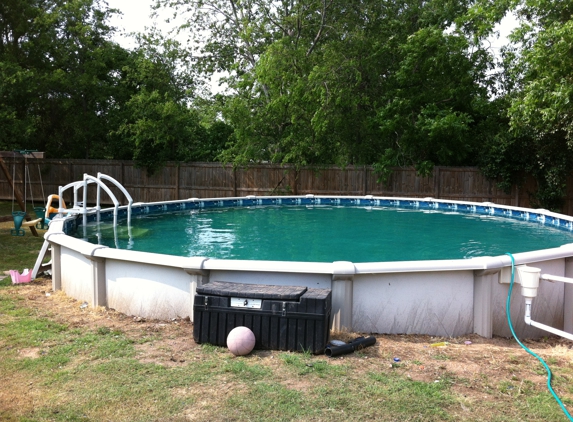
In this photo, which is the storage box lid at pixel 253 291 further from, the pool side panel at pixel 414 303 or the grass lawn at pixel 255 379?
the pool side panel at pixel 414 303

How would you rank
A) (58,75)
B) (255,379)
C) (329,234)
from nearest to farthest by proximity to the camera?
(255,379), (329,234), (58,75)

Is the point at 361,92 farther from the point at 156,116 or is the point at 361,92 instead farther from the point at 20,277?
the point at 20,277

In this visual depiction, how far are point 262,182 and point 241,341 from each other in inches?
600

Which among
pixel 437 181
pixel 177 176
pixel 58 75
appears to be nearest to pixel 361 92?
pixel 437 181

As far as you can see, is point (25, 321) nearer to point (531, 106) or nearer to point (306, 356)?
point (306, 356)

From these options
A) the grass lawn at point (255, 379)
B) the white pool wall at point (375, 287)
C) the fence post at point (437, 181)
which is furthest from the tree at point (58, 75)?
the grass lawn at point (255, 379)

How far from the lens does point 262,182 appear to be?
19.3 m

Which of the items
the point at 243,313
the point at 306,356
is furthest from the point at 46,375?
the point at 306,356

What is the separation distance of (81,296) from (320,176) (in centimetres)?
1352

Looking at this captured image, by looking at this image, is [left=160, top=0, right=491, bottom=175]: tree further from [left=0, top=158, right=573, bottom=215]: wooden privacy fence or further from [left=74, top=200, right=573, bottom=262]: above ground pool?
[left=74, top=200, right=573, bottom=262]: above ground pool

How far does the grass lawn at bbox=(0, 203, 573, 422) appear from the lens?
324 centimetres

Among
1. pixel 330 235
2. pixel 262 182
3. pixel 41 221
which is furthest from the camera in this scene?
pixel 262 182

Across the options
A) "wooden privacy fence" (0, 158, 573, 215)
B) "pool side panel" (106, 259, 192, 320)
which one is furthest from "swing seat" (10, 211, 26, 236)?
"wooden privacy fence" (0, 158, 573, 215)

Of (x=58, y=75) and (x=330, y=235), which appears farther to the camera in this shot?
(x=58, y=75)
